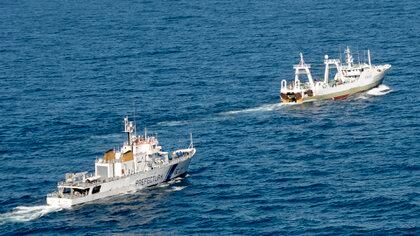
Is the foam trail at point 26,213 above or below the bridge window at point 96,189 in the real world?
below

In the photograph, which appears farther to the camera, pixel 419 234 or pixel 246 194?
pixel 246 194

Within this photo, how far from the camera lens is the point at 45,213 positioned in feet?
616

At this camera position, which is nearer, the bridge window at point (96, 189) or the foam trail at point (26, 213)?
the foam trail at point (26, 213)

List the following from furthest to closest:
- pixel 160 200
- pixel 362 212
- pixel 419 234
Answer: pixel 160 200 → pixel 362 212 → pixel 419 234

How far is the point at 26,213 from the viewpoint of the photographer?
614ft

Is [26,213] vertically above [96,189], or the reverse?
[96,189]

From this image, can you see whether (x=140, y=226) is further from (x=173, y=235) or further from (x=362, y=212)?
(x=362, y=212)

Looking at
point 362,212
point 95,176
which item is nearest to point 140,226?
point 95,176

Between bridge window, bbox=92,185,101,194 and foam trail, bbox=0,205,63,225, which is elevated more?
bridge window, bbox=92,185,101,194

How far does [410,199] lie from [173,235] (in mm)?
35783

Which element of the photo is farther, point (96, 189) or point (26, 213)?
point (96, 189)

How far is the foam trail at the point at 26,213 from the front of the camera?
18462cm

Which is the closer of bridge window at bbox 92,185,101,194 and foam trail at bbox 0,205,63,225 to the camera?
foam trail at bbox 0,205,63,225

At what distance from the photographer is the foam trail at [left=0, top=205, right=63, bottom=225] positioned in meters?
185
